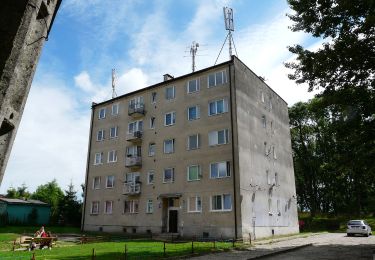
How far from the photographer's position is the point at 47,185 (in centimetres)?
8419

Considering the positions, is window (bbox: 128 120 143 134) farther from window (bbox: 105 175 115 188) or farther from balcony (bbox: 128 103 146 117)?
window (bbox: 105 175 115 188)

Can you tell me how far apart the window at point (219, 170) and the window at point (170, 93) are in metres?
9.80

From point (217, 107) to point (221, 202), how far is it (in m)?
9.20

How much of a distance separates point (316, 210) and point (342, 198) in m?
5.30

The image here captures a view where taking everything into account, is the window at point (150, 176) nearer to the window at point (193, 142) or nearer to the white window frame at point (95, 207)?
the window at point (193, 142)

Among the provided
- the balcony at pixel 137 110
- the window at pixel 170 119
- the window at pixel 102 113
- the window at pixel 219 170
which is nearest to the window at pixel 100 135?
the window at pixel 102 113

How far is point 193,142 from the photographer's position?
3512 cm

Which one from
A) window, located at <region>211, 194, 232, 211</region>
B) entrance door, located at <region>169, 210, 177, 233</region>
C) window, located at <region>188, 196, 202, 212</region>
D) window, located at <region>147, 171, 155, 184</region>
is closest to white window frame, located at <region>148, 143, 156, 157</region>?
window, located at <region>147, 171, 155, 184</region>

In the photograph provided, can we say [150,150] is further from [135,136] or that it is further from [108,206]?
[108,206]

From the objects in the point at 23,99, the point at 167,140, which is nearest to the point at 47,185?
the point at 167,140

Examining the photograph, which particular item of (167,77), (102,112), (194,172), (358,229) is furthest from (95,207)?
(358,229)

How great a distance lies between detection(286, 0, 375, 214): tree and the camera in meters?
17.9

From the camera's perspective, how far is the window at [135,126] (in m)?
40.5

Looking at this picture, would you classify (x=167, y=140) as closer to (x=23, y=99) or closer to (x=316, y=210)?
(x=23, y=99)
